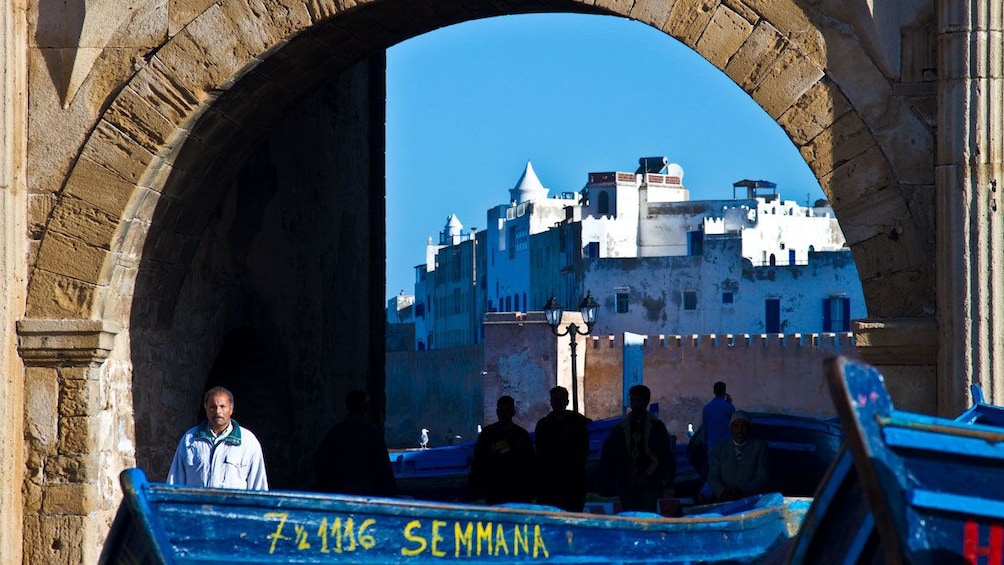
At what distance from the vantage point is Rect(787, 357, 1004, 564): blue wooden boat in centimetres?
404

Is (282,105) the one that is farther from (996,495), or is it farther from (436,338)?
(436,338)

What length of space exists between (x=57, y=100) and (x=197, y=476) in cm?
237

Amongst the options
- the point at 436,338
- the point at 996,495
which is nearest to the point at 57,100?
the point at 996,495

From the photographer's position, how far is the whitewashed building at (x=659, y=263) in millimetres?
51688

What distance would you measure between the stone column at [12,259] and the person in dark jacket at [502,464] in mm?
2632

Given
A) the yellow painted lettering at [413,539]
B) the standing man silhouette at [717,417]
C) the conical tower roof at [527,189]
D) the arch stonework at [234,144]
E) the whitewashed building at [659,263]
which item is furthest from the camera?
the conical tower roof at [527,189]

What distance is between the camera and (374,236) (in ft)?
40.8

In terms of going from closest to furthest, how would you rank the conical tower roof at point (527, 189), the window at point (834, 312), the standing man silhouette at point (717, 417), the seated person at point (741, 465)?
the seated person at point (741, 465) → the standing man silhouette at point (717, 417) → the window at point (834, 312) → the conical tower roof at point (527, 189)

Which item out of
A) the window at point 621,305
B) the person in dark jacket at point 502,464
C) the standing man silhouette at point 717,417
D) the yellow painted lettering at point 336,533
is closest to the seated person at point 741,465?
the person in dark jacket at point 502,464

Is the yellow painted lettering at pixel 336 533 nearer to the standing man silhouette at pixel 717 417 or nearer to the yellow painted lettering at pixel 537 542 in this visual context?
the yellow painted lettering at pixel 537 542

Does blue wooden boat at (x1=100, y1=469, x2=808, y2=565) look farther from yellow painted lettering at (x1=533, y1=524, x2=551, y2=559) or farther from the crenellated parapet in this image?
→ the crenellated parapet

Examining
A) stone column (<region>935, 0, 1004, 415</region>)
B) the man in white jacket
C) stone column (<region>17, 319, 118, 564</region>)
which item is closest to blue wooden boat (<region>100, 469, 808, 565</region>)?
the man in white jacket

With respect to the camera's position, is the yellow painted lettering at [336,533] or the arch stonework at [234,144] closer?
the yellow painted lettering at [336,533]

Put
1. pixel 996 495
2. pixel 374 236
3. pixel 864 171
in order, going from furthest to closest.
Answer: pixel 374 236, pixel 864 171, pixel 996 495
